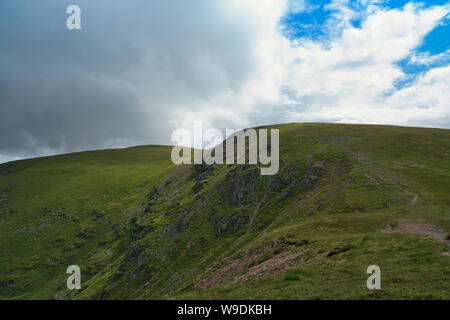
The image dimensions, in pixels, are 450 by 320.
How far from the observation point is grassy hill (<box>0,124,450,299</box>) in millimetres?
20000

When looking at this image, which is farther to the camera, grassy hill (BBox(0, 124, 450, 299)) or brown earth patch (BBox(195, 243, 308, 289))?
brown earth patch (BBox(195, 243, 308, 289))

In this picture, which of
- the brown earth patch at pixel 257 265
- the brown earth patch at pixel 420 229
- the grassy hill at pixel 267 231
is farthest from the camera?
the brown earth patch at pixel 420 229

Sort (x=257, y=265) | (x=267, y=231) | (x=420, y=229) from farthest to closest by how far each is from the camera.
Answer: (x=267, y=231) < (x=257, y=265) < (x=420, y=229)

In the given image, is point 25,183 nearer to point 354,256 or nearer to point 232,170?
point 232,170

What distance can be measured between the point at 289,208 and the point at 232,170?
33.3 metres

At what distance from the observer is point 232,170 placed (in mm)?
85812

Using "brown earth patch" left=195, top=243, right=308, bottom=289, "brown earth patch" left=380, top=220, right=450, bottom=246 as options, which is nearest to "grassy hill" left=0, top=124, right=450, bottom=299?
"brown earth patch" left=380, top=220, right=450, bottom=246

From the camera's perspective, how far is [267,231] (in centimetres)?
4862

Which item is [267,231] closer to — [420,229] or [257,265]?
[257,265]

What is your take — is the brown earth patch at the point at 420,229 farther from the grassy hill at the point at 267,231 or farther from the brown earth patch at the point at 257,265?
the brown earth patch at the point at 257,265

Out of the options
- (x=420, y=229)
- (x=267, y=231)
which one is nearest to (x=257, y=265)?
(x=420, y=229)

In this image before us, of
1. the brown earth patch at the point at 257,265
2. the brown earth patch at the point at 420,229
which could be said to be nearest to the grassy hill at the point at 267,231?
the brown earth patch at the point at 420,229

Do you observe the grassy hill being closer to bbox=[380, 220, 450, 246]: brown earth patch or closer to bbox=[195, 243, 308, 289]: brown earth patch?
bbox=[380, 220, 450, 246]: brown earth patch

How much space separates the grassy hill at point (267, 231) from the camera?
20.0m
